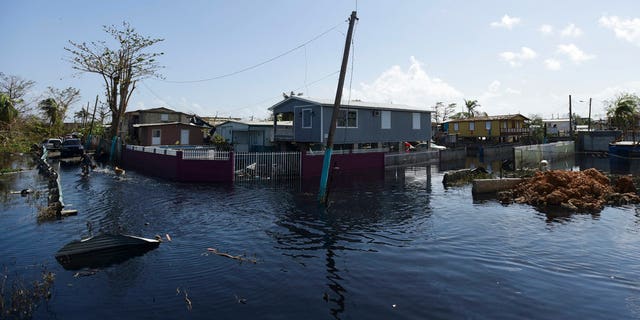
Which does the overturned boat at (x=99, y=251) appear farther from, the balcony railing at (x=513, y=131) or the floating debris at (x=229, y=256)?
the balcony railing at (x=513, y=131)

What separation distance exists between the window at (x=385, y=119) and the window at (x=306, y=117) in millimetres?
8103

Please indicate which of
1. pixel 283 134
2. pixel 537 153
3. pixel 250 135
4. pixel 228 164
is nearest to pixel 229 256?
pixel 228 164

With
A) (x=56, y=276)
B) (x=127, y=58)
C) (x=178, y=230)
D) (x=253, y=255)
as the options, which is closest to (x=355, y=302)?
(x=253, y=255)

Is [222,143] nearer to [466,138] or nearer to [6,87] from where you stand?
[6,87]

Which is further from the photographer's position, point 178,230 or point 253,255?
point 178,230

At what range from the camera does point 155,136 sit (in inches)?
1794

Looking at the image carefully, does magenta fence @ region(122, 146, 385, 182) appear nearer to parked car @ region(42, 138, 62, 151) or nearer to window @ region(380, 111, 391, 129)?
window @ region(380, 111, 391, 129)

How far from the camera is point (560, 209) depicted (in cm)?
1853

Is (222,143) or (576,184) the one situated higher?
(222,143)

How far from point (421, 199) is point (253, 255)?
12666 mm

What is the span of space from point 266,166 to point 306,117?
7768 millimetres

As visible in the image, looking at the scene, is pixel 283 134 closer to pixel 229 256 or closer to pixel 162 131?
pixel 162 131

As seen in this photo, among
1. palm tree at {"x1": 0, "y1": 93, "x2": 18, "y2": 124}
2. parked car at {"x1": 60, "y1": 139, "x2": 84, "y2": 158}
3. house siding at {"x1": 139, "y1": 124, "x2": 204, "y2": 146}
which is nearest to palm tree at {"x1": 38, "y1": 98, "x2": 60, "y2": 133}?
parked car at {"x1": 60, "y1": 139, "x2": 84, "y2": 158}

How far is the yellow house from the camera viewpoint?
60250 mm
